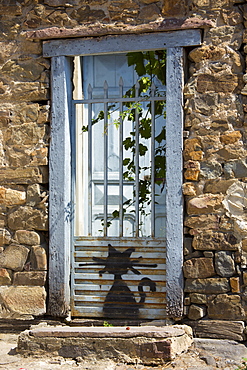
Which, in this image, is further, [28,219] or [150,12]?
[28,219]

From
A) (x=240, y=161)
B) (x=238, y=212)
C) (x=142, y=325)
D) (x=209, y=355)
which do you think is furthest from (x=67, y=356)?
(x=240, y=161)

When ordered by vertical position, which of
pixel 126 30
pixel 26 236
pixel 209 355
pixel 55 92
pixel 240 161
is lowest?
pixel 209 355

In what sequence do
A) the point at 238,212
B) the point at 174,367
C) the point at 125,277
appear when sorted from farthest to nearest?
the point at 125,277
the point at 238,212
the point at 174,367

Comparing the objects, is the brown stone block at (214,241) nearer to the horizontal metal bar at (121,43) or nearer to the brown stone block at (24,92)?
the horizontal metal bar at (121,43)

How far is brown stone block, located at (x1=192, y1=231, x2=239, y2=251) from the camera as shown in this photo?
173 inches

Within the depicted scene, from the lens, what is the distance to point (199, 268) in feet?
14.6

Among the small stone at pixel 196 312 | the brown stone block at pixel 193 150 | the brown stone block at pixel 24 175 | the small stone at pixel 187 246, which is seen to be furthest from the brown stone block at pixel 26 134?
the small stone at pixel 196 312

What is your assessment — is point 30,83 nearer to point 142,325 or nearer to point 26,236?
point 26,236

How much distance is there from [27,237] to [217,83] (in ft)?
6.62

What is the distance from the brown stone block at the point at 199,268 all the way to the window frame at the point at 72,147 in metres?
0.07

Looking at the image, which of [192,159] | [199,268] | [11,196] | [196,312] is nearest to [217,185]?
[192,159]

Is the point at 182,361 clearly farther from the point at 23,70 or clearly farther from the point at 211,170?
the point at 23,70

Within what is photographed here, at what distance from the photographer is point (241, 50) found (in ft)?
14.6

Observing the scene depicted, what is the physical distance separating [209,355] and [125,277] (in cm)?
95
